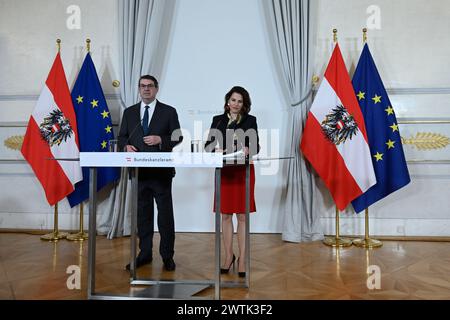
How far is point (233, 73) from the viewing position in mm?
4543

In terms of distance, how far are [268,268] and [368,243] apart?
1344 mm

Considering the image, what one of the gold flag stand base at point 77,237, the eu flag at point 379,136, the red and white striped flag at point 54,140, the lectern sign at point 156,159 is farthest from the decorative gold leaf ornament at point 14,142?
the eu flag at point 379,136

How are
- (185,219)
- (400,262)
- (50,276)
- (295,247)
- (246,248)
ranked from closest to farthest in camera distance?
(246,248)
(50,276)
(400,262)
(295,247)
(185,219)

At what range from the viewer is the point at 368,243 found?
402cm

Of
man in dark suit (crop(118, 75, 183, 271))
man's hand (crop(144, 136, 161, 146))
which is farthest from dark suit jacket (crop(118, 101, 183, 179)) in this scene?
man's hand (crop(144, 136, 161, 146))

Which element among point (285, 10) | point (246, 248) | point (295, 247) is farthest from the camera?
point (285, 10)

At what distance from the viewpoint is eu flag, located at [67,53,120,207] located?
433 cm

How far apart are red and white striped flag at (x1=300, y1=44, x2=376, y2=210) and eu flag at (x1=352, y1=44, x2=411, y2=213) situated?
17 cm

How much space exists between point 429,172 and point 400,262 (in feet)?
4.59

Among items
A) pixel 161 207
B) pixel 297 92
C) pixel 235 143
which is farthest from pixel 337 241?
pixel 161 207

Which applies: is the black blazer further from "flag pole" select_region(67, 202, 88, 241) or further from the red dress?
"flag pole" select_region(67, 202, 88, 241)

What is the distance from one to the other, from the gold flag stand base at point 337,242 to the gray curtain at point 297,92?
12cm

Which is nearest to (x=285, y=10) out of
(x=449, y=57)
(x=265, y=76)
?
(x=265, y=76)

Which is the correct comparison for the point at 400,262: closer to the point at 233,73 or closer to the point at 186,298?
the point at 186,298
